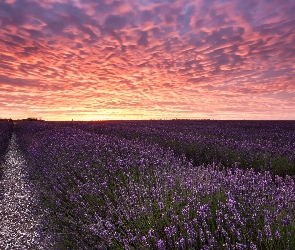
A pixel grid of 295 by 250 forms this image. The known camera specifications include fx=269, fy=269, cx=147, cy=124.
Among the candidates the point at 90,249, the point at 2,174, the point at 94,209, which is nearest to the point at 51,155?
the point at 2,174

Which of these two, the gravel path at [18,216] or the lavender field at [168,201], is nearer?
the lavender field at [168,201]

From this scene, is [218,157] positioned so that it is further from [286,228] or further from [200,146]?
[286,228]

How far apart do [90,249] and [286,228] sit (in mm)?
2060

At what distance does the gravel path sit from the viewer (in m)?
3.91

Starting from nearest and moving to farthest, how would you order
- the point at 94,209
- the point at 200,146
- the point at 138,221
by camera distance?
the point at 138,221 < the point at 94,209 < the point at 200,146

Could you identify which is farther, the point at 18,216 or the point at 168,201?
the point at 18,216

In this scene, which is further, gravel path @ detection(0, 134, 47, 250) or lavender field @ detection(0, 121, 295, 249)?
gravel path @ detection(0, 134, 47, 250)

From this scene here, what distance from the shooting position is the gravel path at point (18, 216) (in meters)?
3.91

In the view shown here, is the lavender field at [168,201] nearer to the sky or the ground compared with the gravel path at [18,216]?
nearer to the sky

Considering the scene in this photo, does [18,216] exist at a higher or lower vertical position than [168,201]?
lower

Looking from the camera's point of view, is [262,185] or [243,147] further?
[243,147]

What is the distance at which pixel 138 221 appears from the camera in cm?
283

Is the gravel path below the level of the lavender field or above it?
below

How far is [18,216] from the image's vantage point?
4742 mm
